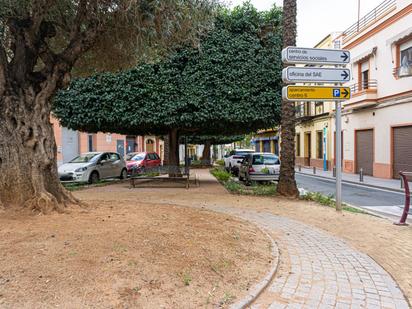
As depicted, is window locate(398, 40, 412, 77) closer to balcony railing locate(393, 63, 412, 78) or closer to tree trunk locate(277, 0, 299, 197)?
balcony railing locate(393, 63, 412, 78)

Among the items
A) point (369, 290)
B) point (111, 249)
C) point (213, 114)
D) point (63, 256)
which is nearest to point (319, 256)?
point (369, 290)

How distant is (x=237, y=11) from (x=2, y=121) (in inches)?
373

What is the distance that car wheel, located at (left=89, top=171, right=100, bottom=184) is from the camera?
47.1 feet

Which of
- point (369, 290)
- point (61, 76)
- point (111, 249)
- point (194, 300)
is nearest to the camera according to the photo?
point (194, 300)

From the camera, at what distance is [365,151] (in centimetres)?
2017

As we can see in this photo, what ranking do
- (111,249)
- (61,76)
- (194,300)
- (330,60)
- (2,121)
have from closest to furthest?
(194,300) → (111,249) → (2,121) → (61,76) → (330,60)

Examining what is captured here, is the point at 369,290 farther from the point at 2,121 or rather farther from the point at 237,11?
the point at 237,11

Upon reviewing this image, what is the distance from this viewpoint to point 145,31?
5.97 metres

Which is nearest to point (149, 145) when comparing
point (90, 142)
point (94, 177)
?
point (90, 142)

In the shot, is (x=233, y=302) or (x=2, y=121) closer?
(x=233, y=302)

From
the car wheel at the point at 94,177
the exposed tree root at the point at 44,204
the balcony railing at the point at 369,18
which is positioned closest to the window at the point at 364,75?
the balcony railing at the point at 369,18

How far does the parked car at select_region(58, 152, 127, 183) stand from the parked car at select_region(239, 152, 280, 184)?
6259mm

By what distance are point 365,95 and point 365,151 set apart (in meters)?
3.43

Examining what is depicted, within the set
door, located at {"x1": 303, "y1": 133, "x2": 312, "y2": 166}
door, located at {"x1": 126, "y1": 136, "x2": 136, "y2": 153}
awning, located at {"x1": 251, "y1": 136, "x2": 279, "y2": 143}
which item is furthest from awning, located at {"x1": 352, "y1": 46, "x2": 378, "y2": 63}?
door, located at {"x1": 126, "y1": 136, "x2": 136, "y2": 153}
